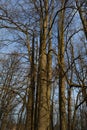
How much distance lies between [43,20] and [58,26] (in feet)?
3.88

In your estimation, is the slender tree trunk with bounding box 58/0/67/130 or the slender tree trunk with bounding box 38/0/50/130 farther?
the slender tree trunk with bounding box 58/0/67/130

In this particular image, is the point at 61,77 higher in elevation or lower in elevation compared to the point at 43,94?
higher

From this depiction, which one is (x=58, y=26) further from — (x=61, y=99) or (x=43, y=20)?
(x=61, y=99)

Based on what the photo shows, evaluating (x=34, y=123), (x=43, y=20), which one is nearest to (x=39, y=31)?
(x=43, y=20)

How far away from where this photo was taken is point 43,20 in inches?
422

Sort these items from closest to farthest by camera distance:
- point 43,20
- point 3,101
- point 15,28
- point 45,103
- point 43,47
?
point 45,103 < point 43,47 < point 43,20 < point 15,28 < point 3,101

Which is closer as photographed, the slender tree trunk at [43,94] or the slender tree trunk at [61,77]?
the slender tree trunk at [43,94]

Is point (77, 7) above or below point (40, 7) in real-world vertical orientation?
below

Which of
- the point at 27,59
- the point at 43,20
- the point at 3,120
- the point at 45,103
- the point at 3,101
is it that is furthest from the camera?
the point at 3,120

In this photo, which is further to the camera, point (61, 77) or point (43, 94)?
point (61, 77)

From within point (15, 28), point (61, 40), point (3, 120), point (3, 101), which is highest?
point (15, 28)

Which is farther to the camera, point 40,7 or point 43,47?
point 40,7

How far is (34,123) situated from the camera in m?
9.02

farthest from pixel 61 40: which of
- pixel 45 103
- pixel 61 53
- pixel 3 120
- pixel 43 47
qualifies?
pixel 3 120
